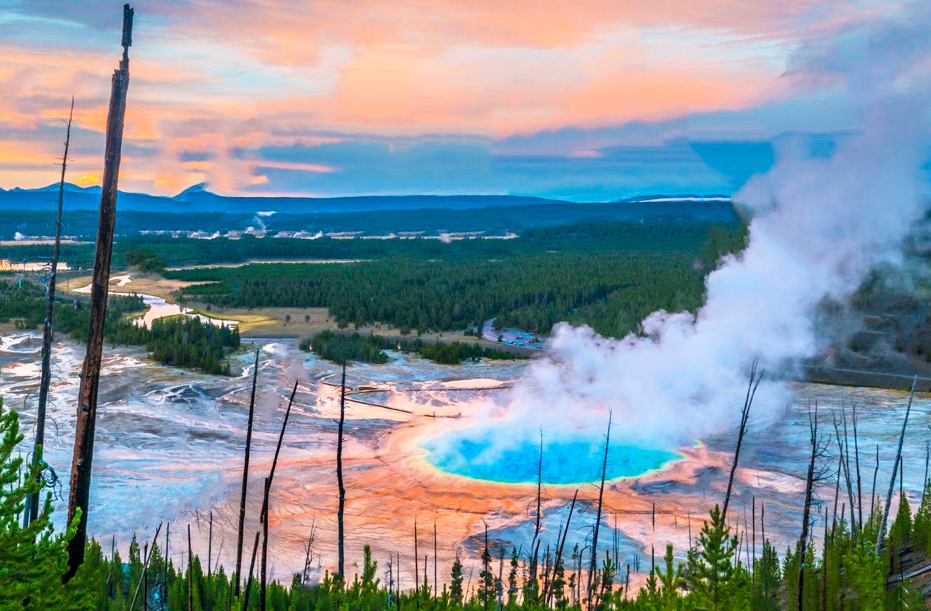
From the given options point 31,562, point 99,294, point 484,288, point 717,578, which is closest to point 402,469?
point 717,578

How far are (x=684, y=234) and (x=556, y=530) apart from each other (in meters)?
119

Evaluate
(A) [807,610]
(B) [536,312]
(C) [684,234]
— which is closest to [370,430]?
(A) [807,610]

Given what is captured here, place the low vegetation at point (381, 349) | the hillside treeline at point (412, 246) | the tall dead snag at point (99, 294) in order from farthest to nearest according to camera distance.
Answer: the hillside treeline at point (412, 246), the low vegetation at point (381, 349), the tall dead snag at point (99, 294)

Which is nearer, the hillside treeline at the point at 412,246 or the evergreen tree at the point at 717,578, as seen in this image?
the evergreen tree at the point at 717,578

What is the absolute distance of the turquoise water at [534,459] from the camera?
67.2 ft

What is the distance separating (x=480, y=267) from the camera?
8444cm

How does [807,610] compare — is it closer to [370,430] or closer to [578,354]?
[370,430]

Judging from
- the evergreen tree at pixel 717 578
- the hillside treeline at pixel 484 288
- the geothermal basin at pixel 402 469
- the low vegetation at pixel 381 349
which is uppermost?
the hillside treeline at pixel 484 288

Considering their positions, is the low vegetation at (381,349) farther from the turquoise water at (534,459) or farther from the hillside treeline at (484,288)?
the turquoise water at (534,459)

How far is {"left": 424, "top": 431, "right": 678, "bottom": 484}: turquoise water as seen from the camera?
20.5m

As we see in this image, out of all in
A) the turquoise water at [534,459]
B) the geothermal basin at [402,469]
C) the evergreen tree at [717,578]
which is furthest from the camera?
the turquoise water at [534,459]

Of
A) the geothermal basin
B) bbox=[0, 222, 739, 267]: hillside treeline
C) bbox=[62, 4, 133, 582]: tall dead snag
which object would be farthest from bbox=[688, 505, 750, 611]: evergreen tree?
bbox=[0, 222, 739, 267]: hillside treeline

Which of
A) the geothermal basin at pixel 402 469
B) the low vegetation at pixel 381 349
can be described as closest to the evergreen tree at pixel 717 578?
the geothermal basin at pixel 402 469

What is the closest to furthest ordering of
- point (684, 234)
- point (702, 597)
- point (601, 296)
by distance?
point (702, 597), point (601, 296), point (684, 234)
